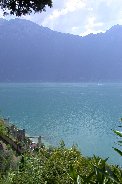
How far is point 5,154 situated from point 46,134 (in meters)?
54.7

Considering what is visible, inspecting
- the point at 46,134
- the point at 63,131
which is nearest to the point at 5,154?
the point at 46,134

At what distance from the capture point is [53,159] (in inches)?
593

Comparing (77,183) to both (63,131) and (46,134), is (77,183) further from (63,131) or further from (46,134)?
(63,131)

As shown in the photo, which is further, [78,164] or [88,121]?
[88,121]

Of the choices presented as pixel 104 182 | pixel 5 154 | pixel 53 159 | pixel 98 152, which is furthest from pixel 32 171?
pixel 98 152

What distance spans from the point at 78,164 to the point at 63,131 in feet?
210

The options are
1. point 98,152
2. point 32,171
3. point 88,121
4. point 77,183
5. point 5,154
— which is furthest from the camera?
point 88,121

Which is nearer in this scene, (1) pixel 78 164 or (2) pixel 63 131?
(1) pixel 78 164

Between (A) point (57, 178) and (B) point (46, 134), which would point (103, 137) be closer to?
(B) point (46, 134)

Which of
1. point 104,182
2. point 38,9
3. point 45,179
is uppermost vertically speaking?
point 38,9

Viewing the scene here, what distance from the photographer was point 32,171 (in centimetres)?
1299

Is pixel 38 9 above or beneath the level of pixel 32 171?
above

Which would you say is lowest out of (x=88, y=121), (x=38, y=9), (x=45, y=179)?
(x=88, y=121)

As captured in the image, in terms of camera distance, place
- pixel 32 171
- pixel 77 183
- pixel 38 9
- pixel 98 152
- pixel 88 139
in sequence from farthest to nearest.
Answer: pixel 88 139 < pixel 98 152 < pixel 32 171 < pixel 38 9 < pixel 77 183
